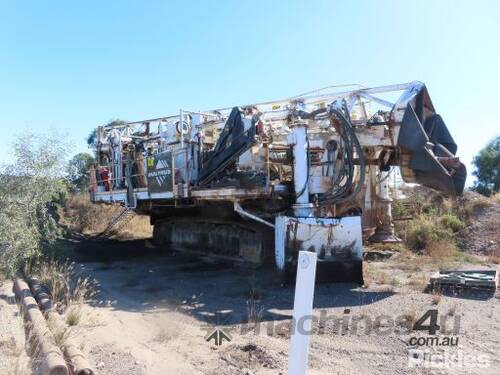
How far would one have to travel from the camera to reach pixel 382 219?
12.0 m

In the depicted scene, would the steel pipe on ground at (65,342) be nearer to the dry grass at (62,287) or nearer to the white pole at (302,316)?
the dry grass at (62,287)

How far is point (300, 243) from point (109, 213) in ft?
47.9

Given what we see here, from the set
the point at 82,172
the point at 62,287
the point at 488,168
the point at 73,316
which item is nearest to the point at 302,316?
the point at 73,316

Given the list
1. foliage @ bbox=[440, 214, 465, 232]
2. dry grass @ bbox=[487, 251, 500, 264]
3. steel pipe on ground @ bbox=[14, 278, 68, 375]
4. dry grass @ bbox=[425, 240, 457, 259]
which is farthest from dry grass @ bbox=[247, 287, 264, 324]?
foliage @ bbox=[440, 214, 465, 232]

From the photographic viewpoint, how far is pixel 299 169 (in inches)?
362

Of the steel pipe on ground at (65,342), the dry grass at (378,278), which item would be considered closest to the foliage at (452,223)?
the dry grass at (378,278)

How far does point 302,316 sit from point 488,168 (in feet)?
121

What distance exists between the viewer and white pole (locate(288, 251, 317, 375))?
3.08m

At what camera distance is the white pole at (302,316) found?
3.08 meters

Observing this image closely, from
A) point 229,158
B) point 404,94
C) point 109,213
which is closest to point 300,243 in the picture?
point 229,158

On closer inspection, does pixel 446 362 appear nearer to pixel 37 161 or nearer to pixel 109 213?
pixel 37 161

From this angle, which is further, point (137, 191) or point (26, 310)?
point (137, 191)

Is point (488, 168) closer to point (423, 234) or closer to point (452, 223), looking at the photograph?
point (452, 223)

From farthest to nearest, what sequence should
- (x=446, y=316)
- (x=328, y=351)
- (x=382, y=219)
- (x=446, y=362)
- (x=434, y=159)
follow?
(x=382, y=219) < (x=434, y=159) < (x=446, y=316) < (x=328, y=351) < (x=446, y=362)
